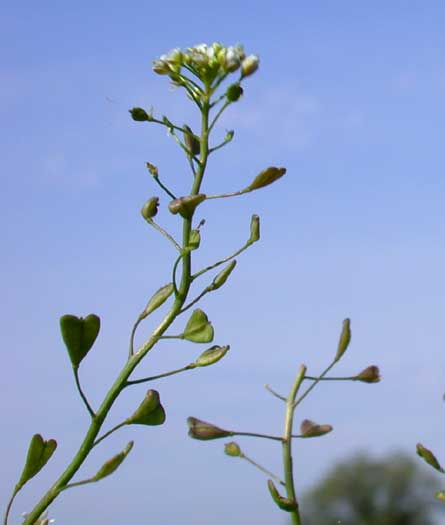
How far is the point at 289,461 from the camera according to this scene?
80 centimetres

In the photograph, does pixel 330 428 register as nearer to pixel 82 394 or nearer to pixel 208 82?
pixel 82 394

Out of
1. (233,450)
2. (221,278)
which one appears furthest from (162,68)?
(233,450)

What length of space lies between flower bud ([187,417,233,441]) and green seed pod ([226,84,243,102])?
0.41m

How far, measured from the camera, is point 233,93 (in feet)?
3.72

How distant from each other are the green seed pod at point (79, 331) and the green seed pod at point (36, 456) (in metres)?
0.10

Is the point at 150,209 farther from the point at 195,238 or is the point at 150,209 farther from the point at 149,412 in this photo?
the point at 149,412

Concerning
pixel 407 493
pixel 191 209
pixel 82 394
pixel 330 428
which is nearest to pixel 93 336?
pixel 82 394

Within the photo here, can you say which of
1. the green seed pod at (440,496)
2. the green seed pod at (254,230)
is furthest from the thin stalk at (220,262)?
the green seed pod at (440,496)

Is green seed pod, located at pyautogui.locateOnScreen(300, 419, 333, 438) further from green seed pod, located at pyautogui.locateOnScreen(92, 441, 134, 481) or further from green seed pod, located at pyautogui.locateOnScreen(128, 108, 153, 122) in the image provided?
green seed pod, located at pyautogui.locateOnScreen(128, 108, 153, 122)

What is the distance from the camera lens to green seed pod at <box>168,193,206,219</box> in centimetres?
102

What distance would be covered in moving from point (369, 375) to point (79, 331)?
32cm

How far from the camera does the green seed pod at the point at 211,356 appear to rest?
1.04m

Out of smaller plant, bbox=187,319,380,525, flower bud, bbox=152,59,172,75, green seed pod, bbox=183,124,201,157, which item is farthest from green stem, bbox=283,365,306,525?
flower bud, bbox=152,59,172,75

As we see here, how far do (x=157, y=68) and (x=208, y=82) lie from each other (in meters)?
0.07
